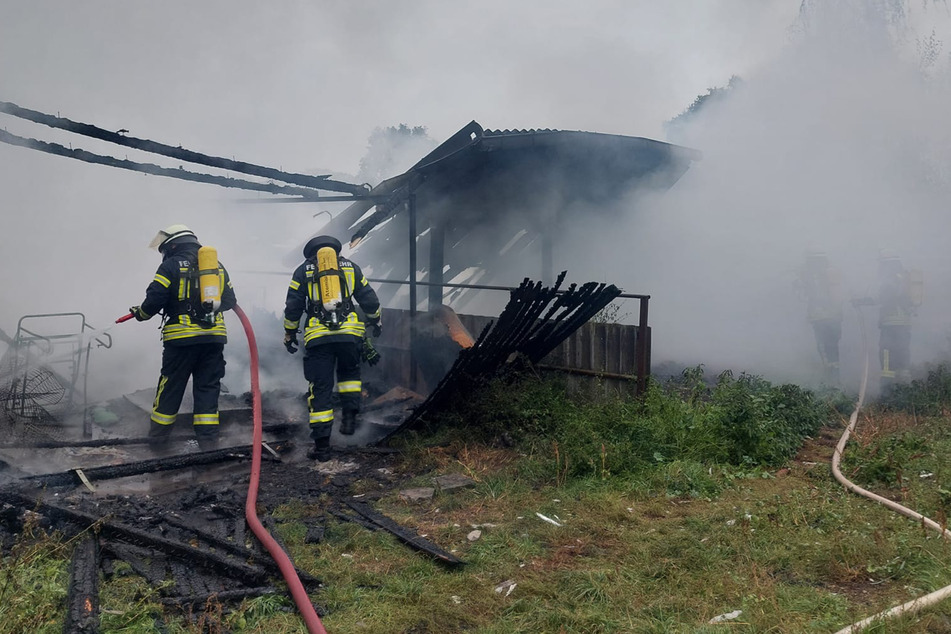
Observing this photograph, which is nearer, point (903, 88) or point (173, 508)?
point (173, 508)

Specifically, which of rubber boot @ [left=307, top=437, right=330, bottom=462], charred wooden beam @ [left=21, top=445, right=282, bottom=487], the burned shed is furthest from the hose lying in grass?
the burned shed

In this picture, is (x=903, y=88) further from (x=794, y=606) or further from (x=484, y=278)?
(x=794, y=606)

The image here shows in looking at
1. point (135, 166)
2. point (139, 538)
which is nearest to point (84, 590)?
point (139, 538)

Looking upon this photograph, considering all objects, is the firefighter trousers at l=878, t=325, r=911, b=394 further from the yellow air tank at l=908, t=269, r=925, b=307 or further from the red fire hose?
the red fire hose

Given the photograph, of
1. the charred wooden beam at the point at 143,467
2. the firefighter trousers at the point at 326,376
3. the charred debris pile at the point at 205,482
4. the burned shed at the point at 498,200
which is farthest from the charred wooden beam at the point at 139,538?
the burned shed at the point at 498,200

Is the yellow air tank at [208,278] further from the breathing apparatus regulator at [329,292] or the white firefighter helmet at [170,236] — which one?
the breathing apparatus regulator at [329,292]

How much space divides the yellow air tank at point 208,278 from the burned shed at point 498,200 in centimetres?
277

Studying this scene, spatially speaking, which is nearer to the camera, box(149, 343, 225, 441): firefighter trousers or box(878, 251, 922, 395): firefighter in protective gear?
box(149, 343, 225, 441): firefighter trousers

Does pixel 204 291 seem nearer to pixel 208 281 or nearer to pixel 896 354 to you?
pixel 208 281

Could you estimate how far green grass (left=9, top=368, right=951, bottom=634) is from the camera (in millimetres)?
3070

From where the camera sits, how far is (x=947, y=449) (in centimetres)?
541

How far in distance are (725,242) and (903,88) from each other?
15.9 ft

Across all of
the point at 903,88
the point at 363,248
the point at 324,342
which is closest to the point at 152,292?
the point at 324,342

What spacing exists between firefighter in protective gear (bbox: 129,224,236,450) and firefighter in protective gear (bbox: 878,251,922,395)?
8.24 metres
